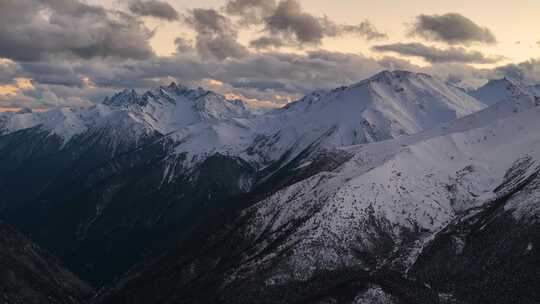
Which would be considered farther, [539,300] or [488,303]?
[488,303]

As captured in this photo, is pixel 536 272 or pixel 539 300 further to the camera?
pixel 536 272

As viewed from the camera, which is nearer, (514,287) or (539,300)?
(539,300)
